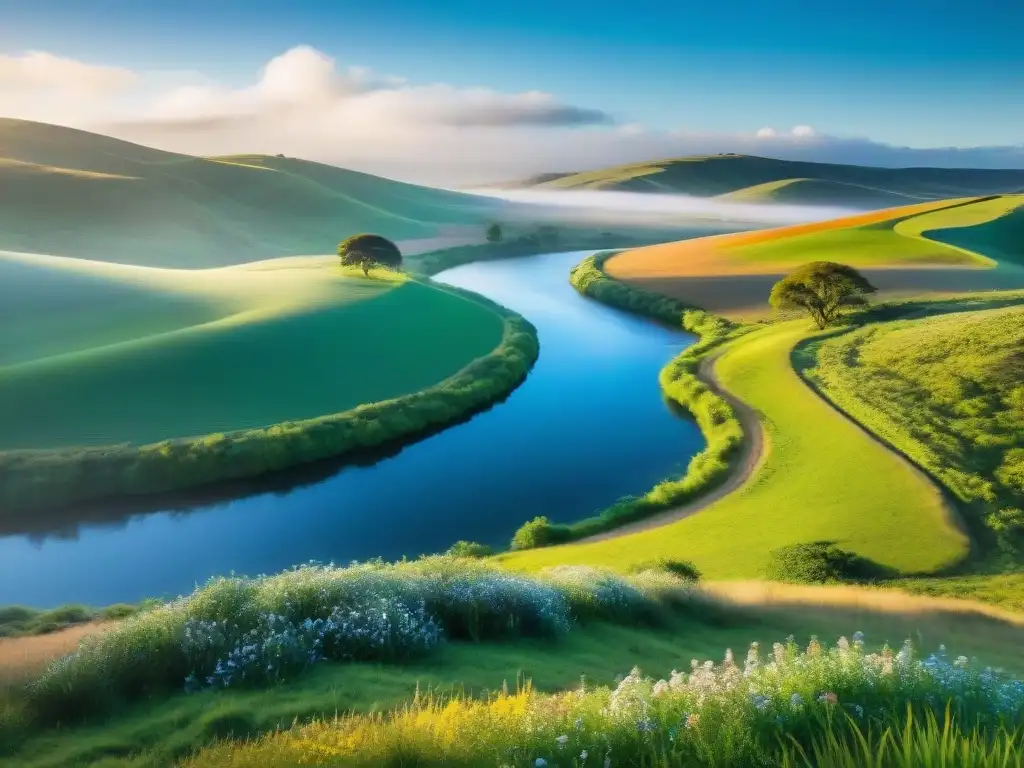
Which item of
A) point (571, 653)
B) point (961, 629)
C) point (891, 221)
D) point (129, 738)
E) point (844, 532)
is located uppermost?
point (891, 221)

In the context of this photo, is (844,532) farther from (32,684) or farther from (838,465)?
(32,684)

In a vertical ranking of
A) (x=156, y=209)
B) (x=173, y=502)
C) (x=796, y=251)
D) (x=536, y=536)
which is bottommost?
(x=536, y=536)

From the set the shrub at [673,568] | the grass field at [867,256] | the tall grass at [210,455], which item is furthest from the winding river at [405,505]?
the grass field at [867,256]

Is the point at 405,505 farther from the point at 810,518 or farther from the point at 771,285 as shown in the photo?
the point at 771,285

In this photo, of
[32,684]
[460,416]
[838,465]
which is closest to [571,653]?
[32,684]

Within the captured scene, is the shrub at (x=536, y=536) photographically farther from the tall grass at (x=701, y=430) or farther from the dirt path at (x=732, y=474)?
the dirt path at (x=732, y=474)

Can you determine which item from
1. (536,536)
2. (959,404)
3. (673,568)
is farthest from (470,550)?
(959,404)
